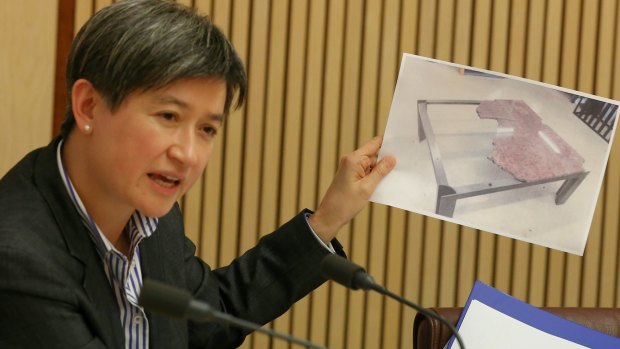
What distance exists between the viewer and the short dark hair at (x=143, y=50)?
142 centimetres

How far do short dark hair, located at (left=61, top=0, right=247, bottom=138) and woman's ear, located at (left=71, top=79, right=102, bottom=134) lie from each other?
0.06 ft

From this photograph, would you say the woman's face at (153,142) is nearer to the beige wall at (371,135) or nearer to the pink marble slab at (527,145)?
the pink marble slab at (527,145)

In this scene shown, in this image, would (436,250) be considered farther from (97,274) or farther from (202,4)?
(97,274)

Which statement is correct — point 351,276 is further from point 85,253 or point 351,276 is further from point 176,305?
point 85,253

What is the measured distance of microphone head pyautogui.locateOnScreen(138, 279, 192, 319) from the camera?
1.10 meters

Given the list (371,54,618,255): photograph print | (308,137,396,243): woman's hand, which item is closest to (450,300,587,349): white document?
(371,54,618,255): photograph print

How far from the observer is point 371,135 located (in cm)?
280

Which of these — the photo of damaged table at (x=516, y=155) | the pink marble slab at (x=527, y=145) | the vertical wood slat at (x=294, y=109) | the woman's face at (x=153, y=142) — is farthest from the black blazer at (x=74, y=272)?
the vertical wood slat at (x=294, y=109)

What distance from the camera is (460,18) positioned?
284 centimetres

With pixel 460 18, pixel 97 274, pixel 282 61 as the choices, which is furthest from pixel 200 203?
pixel 97 274

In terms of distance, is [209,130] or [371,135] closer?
[209,130]

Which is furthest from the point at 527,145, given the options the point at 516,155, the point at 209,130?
the point at 209,130

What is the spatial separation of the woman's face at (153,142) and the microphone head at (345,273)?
294mm

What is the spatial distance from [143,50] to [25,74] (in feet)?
4.22
